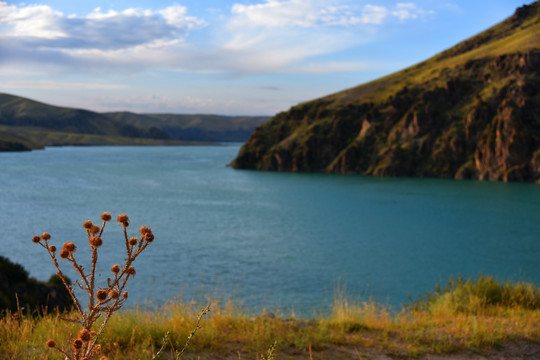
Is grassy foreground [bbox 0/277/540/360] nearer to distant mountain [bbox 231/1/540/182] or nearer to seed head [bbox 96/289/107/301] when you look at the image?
seed head [bbox 96/289/107/301]

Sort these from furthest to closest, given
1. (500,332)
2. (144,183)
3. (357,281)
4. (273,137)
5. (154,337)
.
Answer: (273,137), (144,183), (357,281), (500,332), (154,337)

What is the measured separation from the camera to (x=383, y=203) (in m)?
60.0

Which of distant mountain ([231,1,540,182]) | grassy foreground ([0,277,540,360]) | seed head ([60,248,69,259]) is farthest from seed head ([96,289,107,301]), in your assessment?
distant mountain ([231,1,540,182])

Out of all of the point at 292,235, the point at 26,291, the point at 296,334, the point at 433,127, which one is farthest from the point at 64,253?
the point at 433,127

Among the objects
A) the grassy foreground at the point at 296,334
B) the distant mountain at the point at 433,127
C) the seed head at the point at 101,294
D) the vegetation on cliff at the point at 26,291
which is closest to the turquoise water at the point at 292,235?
the vegetation on cliff at the point at 26,291

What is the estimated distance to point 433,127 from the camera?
337ft

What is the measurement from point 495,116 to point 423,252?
2772 inches

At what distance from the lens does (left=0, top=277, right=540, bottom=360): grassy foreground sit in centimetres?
763

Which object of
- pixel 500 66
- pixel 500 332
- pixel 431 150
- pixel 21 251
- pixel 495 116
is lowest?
pixel 21 251

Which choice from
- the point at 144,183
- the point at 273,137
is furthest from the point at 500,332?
the point at 273,137

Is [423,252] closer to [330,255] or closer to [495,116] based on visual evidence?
[330,255]

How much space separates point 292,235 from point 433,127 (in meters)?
71.9

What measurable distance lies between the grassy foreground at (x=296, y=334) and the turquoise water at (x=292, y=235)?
594 centimetres

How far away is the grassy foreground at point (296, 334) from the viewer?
7629 mm
